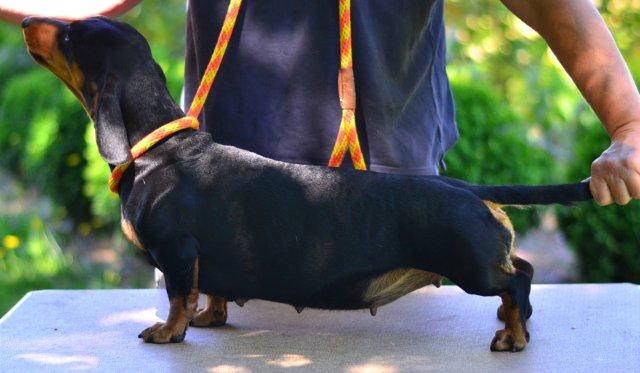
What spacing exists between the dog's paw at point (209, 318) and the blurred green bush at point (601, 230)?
3.18 m

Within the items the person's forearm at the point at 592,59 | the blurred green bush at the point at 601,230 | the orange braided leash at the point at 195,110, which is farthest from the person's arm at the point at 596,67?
the blurred green bush at the point at 601,230

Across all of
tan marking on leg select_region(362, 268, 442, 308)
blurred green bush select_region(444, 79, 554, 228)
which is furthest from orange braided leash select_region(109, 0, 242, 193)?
blurred green bush select_region(444, 79, 554, 228)

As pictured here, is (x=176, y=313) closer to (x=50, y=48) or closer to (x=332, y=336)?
(x=332, y=336)

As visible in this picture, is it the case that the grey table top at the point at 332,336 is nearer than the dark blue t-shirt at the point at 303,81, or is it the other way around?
the grey table top at the point at 332,336

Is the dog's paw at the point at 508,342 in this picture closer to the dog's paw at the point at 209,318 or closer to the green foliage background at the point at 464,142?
the dog's paw at the point at 209,318

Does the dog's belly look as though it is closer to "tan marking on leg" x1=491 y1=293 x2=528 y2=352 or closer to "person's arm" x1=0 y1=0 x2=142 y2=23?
"tan marking on leg" x1=491 y1=293 x2=528 y2=352

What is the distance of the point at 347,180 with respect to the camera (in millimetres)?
2398

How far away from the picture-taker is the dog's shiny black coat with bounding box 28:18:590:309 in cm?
234

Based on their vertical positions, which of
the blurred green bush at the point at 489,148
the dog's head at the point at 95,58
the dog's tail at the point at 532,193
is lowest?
the blurred green bush at the point at 489,148

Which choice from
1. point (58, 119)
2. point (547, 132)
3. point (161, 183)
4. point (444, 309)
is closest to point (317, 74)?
point (161, 183)

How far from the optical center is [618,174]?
220 centimetres

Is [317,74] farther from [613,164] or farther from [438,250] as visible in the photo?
[613,164]

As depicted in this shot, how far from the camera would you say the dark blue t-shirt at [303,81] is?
276cm

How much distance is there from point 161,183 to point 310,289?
46 centimetres
